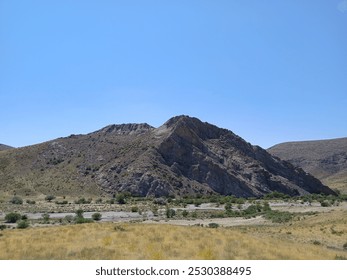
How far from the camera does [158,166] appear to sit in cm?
11462

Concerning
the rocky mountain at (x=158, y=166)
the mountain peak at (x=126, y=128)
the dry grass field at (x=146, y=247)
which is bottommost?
the dry grass field at (x=146, y=247)

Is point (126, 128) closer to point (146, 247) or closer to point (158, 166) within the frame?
point (158, 166)

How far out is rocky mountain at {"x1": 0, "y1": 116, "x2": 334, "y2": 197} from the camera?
362 ft

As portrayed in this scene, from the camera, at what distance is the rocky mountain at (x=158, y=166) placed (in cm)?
11031

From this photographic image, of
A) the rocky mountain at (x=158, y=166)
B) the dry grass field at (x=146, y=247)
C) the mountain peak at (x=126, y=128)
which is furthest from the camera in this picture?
the mountain peak at (x=126, y=128)

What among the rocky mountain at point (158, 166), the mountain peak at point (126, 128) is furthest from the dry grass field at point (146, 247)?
the mountain peak at point (126, 128)

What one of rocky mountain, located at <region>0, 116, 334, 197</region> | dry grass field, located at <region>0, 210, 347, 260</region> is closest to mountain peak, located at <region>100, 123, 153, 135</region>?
rocky mountain, located at <region>0, 116, 334, 197</region>

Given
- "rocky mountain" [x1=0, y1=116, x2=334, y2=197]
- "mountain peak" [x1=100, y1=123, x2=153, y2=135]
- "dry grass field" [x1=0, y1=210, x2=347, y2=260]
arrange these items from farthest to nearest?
"mountain peak" [x1=100, y1=123, x2=153, y2=135] → "rocky mountain" [x1=0, y1=116, x2=334, y2=197] → "dry grass field" [x1=0, y1=210, x2=347, y2=260]

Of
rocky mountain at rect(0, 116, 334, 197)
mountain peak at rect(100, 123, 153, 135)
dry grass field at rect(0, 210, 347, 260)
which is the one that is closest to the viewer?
dry grass field at rect(0, 210, 347, 260)

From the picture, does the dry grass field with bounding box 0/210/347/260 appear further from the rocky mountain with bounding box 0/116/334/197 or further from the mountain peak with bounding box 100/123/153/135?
the mountain peak with bounding box 100/123/153/135

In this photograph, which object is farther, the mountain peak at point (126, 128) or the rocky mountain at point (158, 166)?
the mountain peak at point (126, 128)

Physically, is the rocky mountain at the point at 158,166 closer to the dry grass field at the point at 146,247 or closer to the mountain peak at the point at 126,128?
the mountain peak at the point at 126,128
